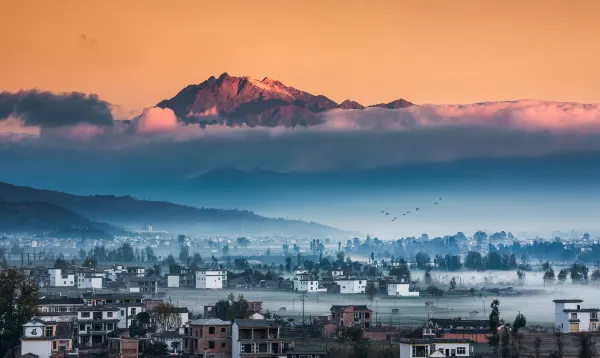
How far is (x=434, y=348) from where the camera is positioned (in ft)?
127

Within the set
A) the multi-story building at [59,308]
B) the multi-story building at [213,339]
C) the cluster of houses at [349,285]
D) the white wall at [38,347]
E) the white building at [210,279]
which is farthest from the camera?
the white building at [210,279]

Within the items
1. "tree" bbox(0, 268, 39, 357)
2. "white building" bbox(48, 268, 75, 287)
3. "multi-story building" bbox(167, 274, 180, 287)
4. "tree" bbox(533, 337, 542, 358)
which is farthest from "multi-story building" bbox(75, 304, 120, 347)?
"multi-story building" bbox(167, 274, 180, 287)

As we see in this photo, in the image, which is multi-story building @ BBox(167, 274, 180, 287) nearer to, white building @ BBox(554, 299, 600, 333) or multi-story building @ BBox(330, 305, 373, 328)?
multi-story building @ BBox(330, 305, 373, 328)

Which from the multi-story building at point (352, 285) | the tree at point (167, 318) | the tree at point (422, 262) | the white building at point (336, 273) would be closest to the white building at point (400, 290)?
the multi-story building at point (352, 285)

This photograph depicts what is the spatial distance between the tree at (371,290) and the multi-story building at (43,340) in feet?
113

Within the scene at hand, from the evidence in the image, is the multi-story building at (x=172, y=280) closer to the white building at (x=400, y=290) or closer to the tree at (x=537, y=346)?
the white building at (x=400, y=290)

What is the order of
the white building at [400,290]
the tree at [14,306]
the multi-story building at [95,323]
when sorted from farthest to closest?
1. the white building at [400,290]
2. the multi-story building at [95,323]
3. the tree at [14,306]

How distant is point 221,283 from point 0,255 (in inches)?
2107

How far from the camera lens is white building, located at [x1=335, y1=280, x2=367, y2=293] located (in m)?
86.1

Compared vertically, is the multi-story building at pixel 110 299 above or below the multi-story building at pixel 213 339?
above

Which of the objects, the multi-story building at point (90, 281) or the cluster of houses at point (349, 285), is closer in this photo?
the multi-story building at point (90, 281)

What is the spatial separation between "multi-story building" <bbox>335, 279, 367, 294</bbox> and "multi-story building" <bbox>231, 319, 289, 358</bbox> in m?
44.2

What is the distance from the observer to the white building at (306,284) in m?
89.0

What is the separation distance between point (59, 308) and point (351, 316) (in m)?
10.2
